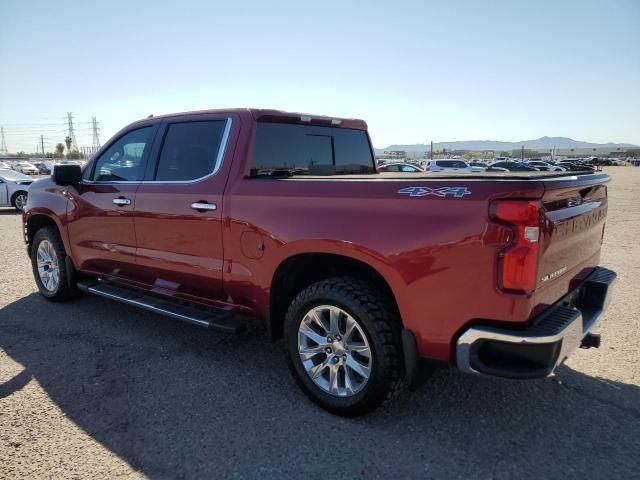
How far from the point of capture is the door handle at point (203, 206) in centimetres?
357

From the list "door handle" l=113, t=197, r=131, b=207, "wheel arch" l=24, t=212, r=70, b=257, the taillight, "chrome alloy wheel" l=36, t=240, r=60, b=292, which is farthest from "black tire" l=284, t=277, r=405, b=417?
"chrome alloy wheel" l=36, t=240, r=60, b=292

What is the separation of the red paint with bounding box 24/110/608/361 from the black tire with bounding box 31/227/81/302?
0.97 m

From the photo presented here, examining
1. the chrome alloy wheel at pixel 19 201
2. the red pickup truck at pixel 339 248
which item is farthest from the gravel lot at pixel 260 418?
the chrome alloy wheel at pixel 19 201

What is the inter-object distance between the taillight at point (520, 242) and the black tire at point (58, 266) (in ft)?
15.0

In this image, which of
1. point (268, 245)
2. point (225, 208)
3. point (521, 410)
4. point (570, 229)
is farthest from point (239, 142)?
point (521, 410)

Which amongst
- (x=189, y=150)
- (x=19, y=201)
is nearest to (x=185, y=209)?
(x=189, y=150)

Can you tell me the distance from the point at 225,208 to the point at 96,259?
2033 mm

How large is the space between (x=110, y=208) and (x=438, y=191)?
10.4 ft

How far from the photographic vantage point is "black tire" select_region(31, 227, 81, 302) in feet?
17.2

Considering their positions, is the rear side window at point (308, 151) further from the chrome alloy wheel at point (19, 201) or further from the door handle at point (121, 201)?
the chrome alloy wheel at point (19, 201)

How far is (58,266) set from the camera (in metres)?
5.27

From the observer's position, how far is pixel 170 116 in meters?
4.20

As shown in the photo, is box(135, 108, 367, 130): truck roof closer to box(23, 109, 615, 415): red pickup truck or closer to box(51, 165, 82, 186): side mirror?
box(23, 109, 615, 415): red pickup truck

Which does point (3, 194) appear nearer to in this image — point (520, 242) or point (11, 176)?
point (11, 176)
